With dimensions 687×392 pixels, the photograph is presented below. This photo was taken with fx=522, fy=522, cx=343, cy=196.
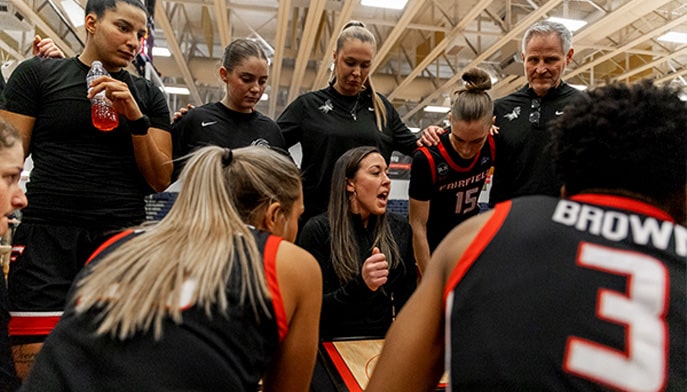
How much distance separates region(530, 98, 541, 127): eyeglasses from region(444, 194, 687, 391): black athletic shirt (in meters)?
1.74

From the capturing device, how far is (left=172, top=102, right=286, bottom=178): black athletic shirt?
248cm

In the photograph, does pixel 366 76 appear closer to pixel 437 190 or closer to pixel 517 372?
pixel 437 190

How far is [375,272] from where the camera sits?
1824 mm

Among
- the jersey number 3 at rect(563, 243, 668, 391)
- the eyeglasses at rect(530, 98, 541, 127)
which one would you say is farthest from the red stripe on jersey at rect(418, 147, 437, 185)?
the jersey number 3 at rect(563, 243, 668, 391)

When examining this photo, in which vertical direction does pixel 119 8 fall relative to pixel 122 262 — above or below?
above

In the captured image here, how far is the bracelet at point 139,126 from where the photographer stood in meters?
1.98

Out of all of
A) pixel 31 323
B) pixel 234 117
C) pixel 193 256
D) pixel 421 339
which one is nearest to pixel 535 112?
pixel 234 117

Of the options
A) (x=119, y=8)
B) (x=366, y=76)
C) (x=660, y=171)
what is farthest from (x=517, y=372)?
(x=366, y=76)

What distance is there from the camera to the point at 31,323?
1812 mm

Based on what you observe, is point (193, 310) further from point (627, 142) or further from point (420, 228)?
point (420, 228)

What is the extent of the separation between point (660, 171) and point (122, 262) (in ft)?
3.43

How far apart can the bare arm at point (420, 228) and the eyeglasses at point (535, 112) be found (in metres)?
0.68

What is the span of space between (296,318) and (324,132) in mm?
1647

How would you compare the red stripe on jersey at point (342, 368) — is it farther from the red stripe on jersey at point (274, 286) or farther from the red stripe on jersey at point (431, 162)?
the red stripe on jersey at point (431, 162)
